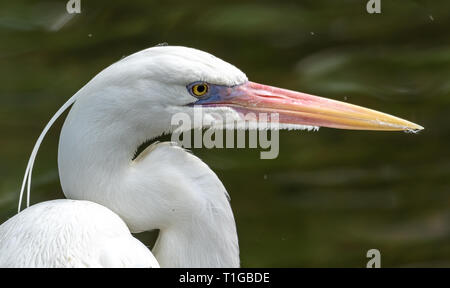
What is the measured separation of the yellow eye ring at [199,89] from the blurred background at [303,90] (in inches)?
51.2

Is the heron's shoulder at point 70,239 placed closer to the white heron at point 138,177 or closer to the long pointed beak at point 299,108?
the white heron at point 138,177

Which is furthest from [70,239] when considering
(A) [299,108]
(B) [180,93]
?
(A) [299,108]

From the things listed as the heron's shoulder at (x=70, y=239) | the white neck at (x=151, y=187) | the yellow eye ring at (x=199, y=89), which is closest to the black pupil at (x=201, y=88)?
the yellow eye ring at (x=199, y=89)

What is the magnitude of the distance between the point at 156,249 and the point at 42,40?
1703 mm

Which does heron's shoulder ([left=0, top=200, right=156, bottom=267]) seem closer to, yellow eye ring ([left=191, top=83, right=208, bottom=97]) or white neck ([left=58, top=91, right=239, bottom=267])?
white neck ([left=58, top=91, right=239, bottom=267])

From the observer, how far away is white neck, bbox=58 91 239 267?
184cm

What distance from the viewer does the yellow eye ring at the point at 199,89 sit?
6.14 feet

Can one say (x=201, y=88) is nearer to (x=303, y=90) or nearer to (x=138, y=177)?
(x=138, y=177)

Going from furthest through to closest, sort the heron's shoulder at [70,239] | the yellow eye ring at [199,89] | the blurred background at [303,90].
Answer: the blurred background at [303,90] → the yellow eye ring at [199,89] → the heron's shoulder at [70,239]

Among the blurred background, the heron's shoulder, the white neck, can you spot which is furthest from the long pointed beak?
the blurred background

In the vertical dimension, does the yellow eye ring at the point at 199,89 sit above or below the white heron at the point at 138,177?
above

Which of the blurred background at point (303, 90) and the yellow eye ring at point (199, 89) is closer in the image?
the yellow eye ring at point (199, 89)
